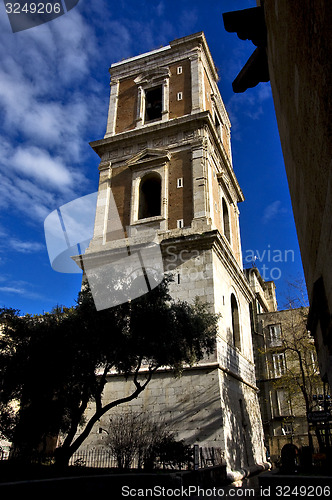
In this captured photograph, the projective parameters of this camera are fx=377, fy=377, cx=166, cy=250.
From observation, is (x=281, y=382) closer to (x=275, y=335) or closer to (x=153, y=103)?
(x=275, y=335)

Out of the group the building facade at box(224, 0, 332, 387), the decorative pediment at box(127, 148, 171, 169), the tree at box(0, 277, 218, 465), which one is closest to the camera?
the building facade at box(224, 0, 332, 387)

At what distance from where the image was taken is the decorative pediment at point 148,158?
19830 mm

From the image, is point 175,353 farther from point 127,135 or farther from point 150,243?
point 127,135

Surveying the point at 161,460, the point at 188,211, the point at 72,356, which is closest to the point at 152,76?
the point at 188,211

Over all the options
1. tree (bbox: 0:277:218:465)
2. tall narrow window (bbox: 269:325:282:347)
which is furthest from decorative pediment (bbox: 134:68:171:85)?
tall narrow window (bbox: 269:325:282:347)

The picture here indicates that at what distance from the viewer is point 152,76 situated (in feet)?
78.8

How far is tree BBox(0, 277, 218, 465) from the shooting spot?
10312 millimetres

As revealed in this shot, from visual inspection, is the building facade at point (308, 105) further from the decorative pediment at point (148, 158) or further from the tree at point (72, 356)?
the decorative pediment at point (148, 158)

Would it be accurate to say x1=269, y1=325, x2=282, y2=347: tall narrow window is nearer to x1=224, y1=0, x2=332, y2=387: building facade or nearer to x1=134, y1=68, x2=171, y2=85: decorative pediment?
x1=134, y1=68, x2=171, y2=85: decorative pediment

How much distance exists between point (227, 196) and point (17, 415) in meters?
16.5

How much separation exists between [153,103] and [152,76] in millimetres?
1710

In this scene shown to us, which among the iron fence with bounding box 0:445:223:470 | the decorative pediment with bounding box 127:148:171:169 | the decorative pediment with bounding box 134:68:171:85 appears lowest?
the iron fence with bounding box 0:445:223:470

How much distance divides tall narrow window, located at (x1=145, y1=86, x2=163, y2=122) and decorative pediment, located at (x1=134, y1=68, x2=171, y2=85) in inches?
20.2

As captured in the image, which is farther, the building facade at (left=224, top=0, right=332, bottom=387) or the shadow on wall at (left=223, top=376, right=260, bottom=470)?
the shadow on wall at (left=223, top=376, right=260, bottom=470)
